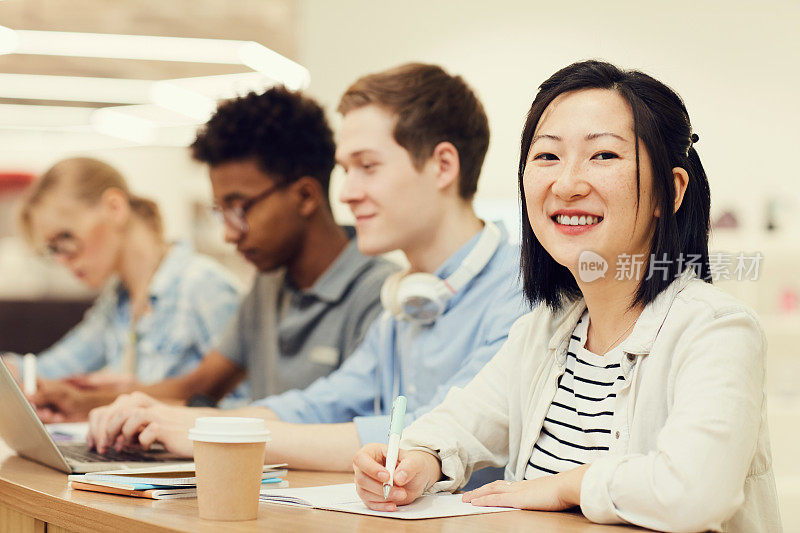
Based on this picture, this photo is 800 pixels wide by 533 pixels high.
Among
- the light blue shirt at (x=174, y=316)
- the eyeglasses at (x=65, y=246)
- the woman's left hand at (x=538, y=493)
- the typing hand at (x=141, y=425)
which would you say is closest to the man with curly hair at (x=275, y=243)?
the light blue shirt at (x=174, y=316)

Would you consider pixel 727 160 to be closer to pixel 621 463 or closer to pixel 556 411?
pixel 556 411

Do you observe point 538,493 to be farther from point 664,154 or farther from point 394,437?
point 664,154

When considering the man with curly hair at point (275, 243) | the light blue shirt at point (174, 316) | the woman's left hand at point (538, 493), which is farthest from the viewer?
the light blue shirt at point (174, 316)

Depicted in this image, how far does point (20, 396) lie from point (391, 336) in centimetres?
70

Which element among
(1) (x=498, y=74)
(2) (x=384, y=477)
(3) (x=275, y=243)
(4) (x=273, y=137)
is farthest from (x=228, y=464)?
(1) (x=498, y=74)

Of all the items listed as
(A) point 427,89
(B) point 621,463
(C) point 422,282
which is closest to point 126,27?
(A) point 427,89

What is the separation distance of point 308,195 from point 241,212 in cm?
18

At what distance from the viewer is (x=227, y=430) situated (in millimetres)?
888

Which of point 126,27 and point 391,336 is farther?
point 126,27

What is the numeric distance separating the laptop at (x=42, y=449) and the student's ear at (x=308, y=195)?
988 mm

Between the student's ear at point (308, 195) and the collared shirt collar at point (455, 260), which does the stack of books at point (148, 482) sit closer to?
the collared shirt collar at point (455, 260)

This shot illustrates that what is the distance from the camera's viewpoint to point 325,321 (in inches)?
85.0

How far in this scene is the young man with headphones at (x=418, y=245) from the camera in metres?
1.57

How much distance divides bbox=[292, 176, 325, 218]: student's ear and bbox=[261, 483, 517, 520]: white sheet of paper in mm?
1260
